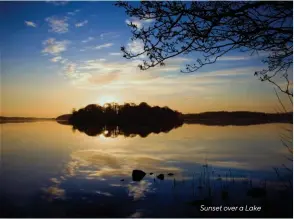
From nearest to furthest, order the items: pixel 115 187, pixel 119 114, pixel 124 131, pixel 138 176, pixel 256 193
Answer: pixel 256 193 → pixel 115 187 → pixel 138 176 → pixel 124 131 → pixel 119 114

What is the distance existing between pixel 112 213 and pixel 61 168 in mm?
8270

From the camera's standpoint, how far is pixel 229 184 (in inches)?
436

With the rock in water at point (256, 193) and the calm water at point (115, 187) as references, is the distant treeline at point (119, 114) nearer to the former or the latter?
the calm water at point (115, 187)

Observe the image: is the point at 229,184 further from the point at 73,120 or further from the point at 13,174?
the point at 73,120

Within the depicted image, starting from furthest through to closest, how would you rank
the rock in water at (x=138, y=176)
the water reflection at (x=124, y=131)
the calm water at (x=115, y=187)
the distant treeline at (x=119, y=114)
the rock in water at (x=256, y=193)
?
the distant treeline at (x=119, y=114) → the water reflection at (x=124, y=131) → the rock in water at (x=138, y=176) → the rock in water at (x=256, y=193) → the calm water at (x=115, y=187)

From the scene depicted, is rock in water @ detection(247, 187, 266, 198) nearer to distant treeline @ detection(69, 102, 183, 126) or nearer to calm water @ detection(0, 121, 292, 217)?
calm water @ detection(0, 121, 292, 217)

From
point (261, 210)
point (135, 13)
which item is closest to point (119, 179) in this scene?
point (261, 210)

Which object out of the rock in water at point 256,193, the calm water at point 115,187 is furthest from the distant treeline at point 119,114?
the rock in water at point 256,193

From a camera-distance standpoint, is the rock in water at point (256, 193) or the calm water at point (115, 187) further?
the rock in water at point (256, 193)

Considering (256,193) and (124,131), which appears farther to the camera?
(124,131)

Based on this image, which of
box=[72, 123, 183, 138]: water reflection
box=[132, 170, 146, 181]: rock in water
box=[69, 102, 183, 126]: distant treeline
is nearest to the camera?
box=[132, 170, 146, 181]: rock in water

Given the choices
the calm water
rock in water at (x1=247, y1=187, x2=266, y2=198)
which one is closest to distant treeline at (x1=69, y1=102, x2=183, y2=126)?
the calm water

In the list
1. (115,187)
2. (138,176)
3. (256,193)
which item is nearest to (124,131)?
(138,176)

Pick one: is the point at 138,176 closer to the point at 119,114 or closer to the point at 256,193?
the point at 256,193
